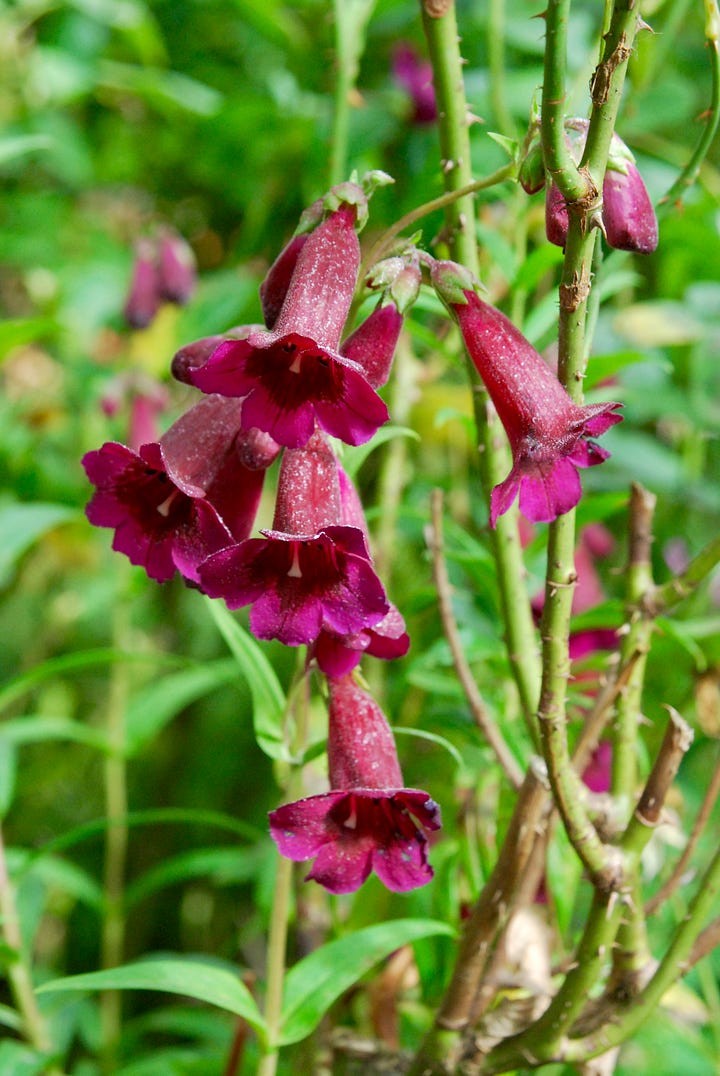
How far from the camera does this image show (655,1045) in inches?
41.3

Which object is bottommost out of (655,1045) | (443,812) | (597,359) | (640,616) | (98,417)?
(655,1045)

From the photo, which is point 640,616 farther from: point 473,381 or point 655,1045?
point 655,1045

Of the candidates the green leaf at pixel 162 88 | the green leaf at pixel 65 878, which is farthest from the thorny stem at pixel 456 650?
the green leaf at pixel 162 88

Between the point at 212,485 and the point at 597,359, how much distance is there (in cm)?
34

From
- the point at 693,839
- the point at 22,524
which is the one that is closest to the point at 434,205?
the point at 693,839

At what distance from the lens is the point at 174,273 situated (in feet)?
5.07

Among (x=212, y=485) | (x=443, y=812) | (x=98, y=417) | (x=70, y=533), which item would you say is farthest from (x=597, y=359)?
(x=70, y=533)

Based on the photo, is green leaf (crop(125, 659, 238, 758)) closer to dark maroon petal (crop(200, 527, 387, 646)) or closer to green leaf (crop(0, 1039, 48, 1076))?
green leaf (crop(0, 1039, 48, 1076))

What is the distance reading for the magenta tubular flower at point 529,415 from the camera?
1.89 ft

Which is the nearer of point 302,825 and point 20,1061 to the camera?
point 302,825

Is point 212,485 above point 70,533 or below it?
above

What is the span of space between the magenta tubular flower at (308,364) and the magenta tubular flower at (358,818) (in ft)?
0.66

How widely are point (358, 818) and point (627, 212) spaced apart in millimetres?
411

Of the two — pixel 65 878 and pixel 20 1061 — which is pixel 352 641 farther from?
pixel 65 878
